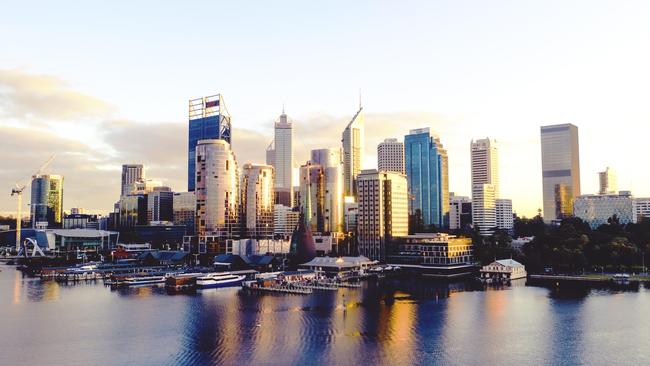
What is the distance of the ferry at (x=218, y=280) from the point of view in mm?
120838

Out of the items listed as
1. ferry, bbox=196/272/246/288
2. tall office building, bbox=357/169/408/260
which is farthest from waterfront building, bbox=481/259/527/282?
ferry, bbox=196/272/246/288

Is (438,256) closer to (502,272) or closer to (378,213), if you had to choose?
(502,272)

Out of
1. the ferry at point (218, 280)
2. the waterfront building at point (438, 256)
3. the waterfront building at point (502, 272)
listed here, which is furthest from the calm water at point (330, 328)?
the waterfront building at point (438, 256)

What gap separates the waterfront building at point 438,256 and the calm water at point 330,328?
3563cm

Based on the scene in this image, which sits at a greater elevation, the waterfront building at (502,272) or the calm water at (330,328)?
the waterfront building at (502,272)

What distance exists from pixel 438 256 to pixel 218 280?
192 ft

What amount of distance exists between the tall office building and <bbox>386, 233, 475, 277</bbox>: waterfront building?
12.4m

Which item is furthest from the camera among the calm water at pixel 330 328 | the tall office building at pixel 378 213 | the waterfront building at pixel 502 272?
the tall office building at pixel 378 213

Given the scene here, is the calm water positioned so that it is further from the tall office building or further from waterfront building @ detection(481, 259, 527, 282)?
the tall office building

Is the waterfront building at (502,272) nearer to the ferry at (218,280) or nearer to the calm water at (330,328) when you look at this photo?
the calm water at (330,328)

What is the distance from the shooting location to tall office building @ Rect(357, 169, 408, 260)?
175m

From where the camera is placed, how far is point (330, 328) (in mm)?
73250

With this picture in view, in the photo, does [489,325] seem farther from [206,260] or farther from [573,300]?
[206,260]

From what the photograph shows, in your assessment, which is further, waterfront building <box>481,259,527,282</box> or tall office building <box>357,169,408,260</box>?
tall office building <box>357,169,408,260</box>
